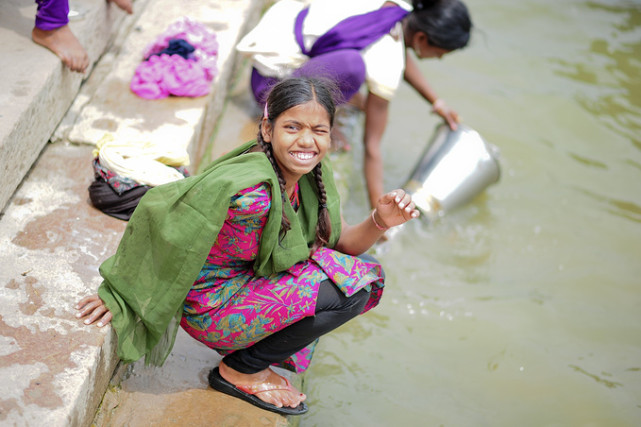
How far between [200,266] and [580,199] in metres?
3.20

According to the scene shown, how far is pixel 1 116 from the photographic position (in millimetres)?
2609

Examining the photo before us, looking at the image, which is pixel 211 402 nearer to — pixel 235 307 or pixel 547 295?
pixel 235 307

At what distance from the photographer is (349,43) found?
3.52m

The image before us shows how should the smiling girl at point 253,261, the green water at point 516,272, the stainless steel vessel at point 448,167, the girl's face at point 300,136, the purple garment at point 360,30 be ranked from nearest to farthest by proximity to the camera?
1. the smiling girl at point 253,261
2. the girl's face at point 300,136
3. the green water at point 516,272
4. the purple garment at point 360,30
5. the stainless steel vessel at point 448,167

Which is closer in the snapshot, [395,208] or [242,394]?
[395,208]

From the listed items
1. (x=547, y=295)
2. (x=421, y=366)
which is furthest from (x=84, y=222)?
(x=547, y=295)

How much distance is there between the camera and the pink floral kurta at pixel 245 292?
2166mm

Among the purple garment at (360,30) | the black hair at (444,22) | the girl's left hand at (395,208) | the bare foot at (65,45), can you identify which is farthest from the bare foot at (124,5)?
the girl's left hand at (395,208)

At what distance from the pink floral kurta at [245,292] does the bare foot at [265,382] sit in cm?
13

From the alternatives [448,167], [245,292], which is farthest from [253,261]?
[448,167]

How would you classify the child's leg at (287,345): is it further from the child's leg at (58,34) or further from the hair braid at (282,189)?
the child's leg at (58,34)

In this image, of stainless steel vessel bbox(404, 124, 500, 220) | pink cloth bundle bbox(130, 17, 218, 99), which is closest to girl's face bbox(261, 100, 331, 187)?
pink cloth bundle bbox(130, 17, 218, 99)

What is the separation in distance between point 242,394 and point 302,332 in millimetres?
324

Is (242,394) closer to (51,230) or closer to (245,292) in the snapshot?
(245,292)
